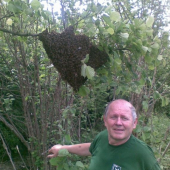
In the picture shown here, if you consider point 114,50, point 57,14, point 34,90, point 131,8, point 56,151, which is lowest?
point 56,151

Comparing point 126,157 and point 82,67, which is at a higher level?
point 82,67

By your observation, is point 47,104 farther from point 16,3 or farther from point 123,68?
point 16,3

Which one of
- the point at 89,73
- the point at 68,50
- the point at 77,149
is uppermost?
the point at 68,50

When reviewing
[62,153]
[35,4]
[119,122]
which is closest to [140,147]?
[119,122]

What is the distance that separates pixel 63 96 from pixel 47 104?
0.84ft

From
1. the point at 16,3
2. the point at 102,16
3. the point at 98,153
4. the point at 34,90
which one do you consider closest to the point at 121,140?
the point at 98,153

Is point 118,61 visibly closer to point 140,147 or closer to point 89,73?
point 89,73

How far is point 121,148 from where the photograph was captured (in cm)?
178

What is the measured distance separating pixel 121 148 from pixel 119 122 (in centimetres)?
19

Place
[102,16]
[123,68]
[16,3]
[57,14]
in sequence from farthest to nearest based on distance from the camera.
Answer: [57,14], [123,68], [102,16], [16,3]

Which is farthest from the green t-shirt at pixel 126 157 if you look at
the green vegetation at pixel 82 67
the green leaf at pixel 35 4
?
the green leaf at pixel 35 4

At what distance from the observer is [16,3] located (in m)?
1.63

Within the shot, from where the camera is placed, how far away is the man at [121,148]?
169 centimetres

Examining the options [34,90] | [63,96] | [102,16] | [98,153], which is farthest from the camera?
[34,90]
